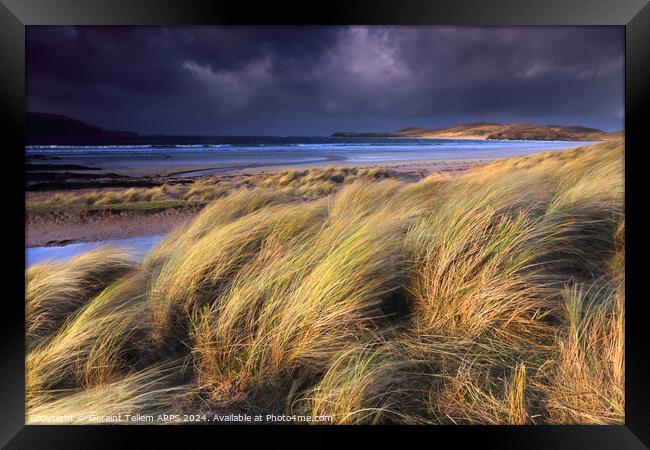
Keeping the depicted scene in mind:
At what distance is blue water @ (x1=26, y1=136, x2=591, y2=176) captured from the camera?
2.39 m

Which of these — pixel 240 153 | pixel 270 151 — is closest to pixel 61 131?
pixel 240 153

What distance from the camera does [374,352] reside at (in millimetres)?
2154

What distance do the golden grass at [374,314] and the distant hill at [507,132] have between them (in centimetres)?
10

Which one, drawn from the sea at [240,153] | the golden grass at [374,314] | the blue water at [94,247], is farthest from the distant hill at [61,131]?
the golden grass at [374,314]

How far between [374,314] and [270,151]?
1250 mm

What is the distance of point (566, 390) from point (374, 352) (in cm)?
115

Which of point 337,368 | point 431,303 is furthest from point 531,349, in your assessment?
point 337,368

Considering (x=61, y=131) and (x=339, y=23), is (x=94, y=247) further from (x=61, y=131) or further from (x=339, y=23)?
(x=339, y=23)

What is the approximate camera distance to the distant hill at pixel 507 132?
2.36 metres

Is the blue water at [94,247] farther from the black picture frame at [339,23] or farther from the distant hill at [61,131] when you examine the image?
the distant hill at [61,131]
